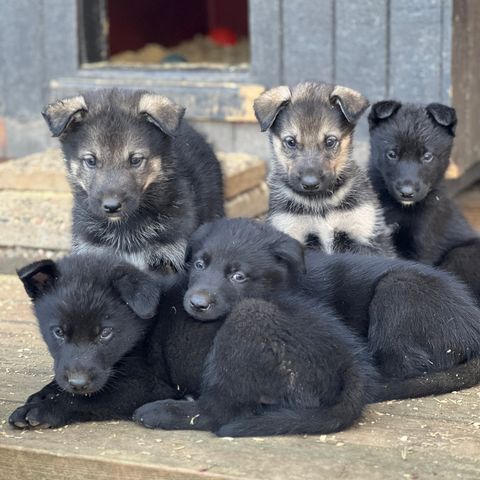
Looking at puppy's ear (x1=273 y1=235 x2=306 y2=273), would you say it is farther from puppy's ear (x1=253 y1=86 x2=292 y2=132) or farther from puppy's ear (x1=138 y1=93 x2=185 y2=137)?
puppy's ear (x1=253 y1=86 x2=292 y2=132)

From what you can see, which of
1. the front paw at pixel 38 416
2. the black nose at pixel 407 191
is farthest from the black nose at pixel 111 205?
the black nose at pixel 407 191

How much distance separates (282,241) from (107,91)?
4.98ft

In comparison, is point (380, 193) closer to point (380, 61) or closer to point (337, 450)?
point (380, 61)

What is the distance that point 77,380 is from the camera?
4227 mm

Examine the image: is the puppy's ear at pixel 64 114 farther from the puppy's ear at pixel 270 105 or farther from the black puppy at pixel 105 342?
the black puppy at pixel 105 342

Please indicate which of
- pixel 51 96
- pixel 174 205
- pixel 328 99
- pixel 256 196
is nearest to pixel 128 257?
pixel 174 205

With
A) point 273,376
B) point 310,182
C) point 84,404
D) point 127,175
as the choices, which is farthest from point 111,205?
point 273,376

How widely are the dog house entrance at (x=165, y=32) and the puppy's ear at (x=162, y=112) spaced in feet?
9.19

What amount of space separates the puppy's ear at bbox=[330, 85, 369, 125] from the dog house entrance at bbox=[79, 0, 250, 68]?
2.70 m

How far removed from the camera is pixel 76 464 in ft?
13.3

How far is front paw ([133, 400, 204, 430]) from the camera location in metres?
4.30

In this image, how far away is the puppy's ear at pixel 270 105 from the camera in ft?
19.4

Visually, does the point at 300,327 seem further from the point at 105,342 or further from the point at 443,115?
the point at 443,115

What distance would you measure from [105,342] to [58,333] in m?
0.18
